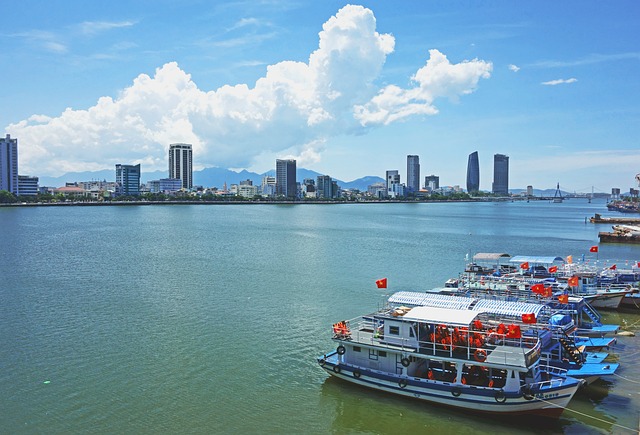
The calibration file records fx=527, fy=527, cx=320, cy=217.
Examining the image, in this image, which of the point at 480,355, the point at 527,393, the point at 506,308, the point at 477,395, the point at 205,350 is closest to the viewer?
the point at 527,393

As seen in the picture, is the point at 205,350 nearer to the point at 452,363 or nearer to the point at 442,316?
the point at 442,316

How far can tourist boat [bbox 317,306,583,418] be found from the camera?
2266 cm

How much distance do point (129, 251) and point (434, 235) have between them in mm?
60251

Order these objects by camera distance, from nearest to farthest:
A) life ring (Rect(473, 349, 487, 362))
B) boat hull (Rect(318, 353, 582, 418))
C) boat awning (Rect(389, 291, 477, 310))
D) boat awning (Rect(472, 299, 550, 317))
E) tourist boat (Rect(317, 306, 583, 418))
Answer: boat hull (Rect(318, 353, 582, 418)) → tourist boat (Rect(317, 306, 583, 418)) → life ring (Rect(473, 349, 487, 362)) → boat awning (Rect(472, 299, 550, 317)) → boat awning (Rect(389, 291, 477, 310))

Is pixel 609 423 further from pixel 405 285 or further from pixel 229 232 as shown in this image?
pixel 229 232

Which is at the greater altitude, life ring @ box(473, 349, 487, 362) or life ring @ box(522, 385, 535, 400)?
life ring @ box(473, 349, 487, 362)

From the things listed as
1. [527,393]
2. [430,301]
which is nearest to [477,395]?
[527,393]

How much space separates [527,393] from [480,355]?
2418 mm

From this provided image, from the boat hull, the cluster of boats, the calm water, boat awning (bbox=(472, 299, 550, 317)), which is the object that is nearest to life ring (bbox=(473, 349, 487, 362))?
the cluster of boats

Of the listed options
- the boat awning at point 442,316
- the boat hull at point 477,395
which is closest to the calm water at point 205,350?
the boat hull at point 477,395

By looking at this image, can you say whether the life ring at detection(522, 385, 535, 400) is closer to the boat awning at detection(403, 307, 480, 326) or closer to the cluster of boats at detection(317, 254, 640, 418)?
the cluster of boats at detection(317, 254, 640, 418)

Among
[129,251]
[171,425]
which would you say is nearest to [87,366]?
[171,425]

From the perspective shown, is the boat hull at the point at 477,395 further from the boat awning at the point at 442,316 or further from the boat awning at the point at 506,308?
the boat awning at the point at 506,308

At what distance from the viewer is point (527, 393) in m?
22.5
